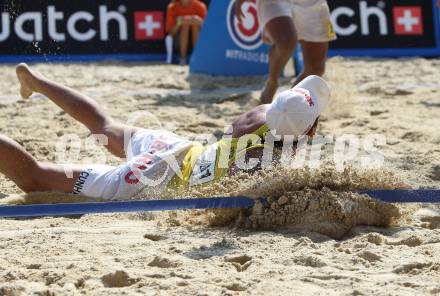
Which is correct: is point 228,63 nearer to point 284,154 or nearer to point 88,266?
point 284,154

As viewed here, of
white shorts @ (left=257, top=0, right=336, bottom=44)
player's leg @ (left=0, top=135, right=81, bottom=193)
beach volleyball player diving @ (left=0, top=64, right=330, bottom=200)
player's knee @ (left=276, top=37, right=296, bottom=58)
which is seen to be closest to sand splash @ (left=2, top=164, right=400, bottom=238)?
beach volleyball player diving @ (left=0, top=64, right=330, bottom=200)

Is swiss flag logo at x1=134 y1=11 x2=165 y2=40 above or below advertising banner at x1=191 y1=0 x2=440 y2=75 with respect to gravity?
above

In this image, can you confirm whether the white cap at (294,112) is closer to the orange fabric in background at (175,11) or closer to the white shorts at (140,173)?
the white shorts at (140,173)

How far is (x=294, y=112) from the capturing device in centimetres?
330

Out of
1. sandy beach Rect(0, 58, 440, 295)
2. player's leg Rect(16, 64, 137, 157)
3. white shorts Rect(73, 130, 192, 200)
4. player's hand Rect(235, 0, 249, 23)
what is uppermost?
player's hand Rect(235, 0, 249, 23)

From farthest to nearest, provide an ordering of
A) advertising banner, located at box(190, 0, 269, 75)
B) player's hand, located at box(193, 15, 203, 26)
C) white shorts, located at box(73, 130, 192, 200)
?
player's hand, located at box(193, 15, 203, 26) < advertising banner, located at box(190, 0, 269, 75) < white shorts, located at box(73, 130, 192, 200)

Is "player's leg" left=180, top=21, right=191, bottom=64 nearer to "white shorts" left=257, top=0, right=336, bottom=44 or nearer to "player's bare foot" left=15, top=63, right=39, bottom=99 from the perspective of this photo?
"white shorts" left=257, top=0, right=336, bottom=44

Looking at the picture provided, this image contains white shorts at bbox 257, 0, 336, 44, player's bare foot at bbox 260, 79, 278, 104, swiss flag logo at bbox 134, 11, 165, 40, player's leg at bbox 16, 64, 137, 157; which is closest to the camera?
player's leg at bbox 16, 64, 137, 157

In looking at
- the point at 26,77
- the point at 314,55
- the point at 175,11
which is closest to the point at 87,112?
the point at 26,77

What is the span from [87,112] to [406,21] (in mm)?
5342

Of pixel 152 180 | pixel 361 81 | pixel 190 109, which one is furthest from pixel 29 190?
pixel 361 81

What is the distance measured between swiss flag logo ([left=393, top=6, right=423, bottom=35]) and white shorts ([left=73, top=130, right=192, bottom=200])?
5.38 m

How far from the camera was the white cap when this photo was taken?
10.8 ft

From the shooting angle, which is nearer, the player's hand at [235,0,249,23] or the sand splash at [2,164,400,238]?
the sand splash at [2,164,400,238]
